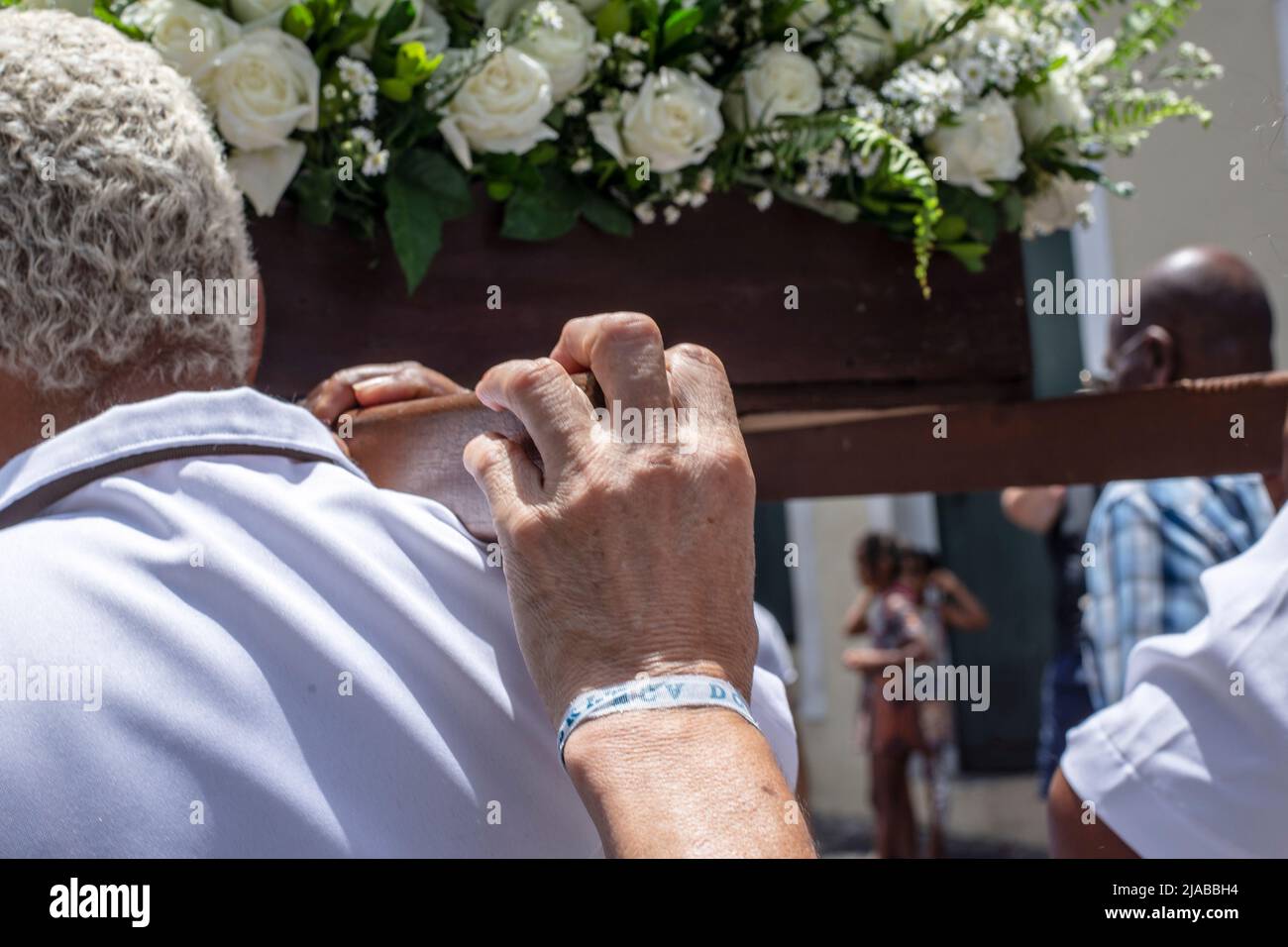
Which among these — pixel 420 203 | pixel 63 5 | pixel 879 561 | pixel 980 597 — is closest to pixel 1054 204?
pixel 420 203

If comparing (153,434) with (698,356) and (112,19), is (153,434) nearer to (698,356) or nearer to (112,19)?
(698,356)

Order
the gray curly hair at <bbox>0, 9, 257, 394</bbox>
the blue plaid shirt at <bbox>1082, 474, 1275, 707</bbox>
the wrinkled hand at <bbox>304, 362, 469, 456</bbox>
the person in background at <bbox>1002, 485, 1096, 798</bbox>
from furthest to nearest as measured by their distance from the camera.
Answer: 1. the person in background at <bbox>1002, 485, 1096, 798</bbox>
2. the blue plaid shirt at <bbox>1082, 474, 1275, 707</bbox>
3. the wrinkled hand at <bbox>304, 362, 469, 456</bbox>
4. the gray curly hair at <bbox>0, 9, 257, 394</bbox>

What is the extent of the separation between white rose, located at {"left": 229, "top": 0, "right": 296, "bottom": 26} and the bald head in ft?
5.58

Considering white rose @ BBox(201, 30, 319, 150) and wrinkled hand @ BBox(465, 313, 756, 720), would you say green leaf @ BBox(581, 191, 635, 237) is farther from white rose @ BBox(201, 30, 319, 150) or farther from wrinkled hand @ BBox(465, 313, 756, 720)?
wrinkled hand @ BBox(465, 313, 756, 720)

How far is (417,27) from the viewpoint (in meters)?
1.37

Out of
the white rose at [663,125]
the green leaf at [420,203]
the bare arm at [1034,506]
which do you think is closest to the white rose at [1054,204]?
the white rose at [663,125]

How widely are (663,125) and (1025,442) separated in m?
0.53

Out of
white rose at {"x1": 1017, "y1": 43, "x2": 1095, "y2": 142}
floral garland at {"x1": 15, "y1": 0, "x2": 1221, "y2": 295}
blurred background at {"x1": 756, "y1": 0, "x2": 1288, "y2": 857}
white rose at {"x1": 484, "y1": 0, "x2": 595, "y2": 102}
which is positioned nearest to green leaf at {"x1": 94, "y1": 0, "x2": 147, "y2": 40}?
floral garland at {"x1": 15, "y1": 0, "x2": 1221, "y2": 295}

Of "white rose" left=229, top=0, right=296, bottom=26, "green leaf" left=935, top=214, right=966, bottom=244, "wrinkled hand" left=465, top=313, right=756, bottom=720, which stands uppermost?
"white rose" left=229, top=0, right=296, bottom=26

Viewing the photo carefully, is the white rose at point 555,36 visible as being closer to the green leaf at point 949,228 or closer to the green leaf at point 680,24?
the green leaf at point 680,24

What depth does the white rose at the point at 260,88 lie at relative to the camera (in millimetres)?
1269

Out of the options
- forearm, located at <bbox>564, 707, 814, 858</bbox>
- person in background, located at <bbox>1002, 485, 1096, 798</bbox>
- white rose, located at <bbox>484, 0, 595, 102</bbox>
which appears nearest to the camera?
forearm, located at <bbox>564, 707, 814, 858</bbox>

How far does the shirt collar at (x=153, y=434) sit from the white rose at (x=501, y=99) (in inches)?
19.3

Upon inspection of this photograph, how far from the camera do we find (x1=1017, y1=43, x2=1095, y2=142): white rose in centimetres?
160
